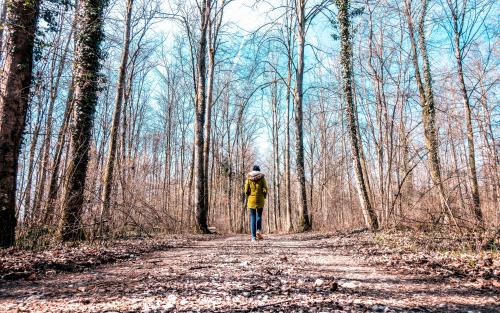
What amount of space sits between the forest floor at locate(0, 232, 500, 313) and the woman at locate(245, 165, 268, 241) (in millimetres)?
3499

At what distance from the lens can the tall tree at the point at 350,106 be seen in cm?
930

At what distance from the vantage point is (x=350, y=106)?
33.4 ft

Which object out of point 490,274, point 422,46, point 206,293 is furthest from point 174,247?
point 422,46

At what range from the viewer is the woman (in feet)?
28.3

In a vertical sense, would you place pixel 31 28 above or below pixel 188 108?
below

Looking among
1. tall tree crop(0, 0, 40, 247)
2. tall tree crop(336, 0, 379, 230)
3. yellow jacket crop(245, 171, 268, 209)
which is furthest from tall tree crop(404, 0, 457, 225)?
tall tree crop(0, 0, 40, 247)

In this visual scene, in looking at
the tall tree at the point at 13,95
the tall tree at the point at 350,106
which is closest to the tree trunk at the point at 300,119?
the tall tree at the point at 350,106

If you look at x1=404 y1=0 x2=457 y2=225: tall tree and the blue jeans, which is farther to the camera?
x1=404 y1=0 x2=457 y2=225: tall tree

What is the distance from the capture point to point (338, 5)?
36.2 ft

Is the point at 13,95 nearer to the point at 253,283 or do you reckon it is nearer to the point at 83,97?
the point at 83,97

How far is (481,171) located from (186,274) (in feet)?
21.5

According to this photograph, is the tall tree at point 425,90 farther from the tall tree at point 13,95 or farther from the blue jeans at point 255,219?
the tall tree at point 13,95

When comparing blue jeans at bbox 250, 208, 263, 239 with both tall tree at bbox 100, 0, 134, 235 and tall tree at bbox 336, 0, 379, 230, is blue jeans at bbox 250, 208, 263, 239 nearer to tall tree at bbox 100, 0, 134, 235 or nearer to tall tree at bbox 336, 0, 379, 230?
tall tree at bbox 336, 0, 379, 230

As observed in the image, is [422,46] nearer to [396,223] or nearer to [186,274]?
[396,223]
